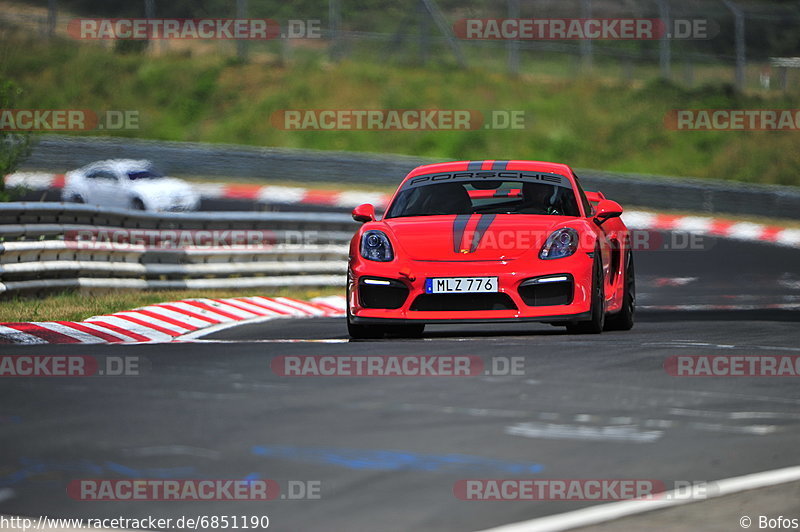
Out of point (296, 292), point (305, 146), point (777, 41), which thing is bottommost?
point (296, 292)

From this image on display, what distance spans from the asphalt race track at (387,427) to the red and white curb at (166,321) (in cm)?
128

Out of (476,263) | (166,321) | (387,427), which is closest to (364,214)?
(476,263)

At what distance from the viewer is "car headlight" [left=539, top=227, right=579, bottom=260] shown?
30.3ft

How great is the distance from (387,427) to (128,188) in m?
22.8

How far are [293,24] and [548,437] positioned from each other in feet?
103

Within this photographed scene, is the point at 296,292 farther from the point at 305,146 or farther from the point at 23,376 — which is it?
the point at 305,146

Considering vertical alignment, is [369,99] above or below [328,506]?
above

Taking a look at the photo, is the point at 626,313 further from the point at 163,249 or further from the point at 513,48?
the point at 513,48

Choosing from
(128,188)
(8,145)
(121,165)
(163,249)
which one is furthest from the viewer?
(121,165)

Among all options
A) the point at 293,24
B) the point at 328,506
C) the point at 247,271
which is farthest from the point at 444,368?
the point at 293,24

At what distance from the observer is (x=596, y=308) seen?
9.43 metres

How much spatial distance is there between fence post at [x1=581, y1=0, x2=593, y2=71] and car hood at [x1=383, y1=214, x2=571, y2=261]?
→ 22709 millimetres

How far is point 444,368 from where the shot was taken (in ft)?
26.0

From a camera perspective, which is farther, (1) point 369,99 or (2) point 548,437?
(1) point 369,99
